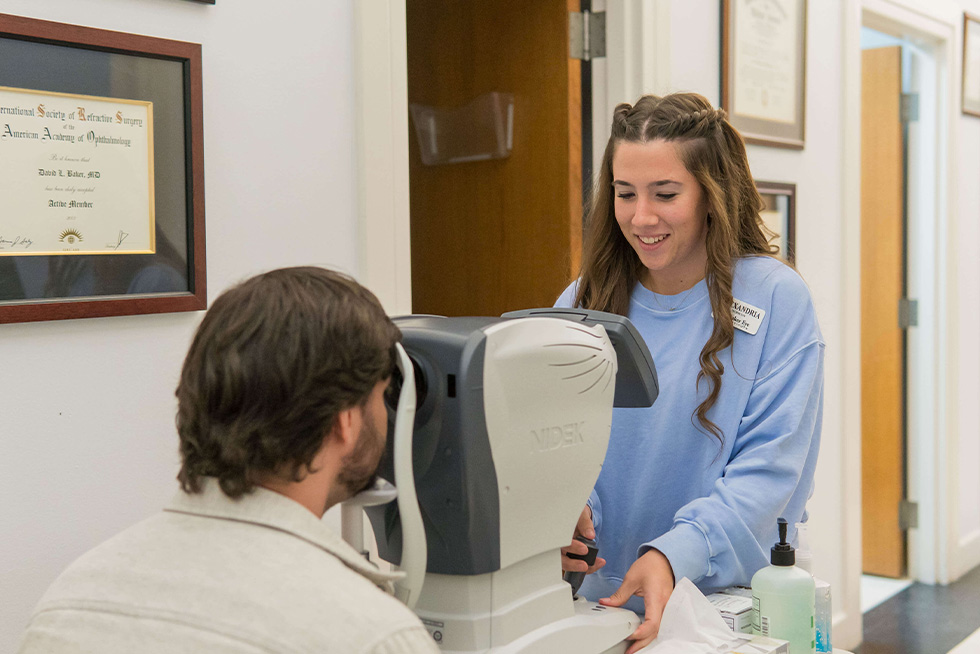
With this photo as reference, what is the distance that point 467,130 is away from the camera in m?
2.54

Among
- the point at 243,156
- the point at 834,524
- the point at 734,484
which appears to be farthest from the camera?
the point at 834,524

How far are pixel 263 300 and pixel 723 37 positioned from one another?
2.15 meters

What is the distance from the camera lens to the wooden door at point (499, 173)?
2.31 meters

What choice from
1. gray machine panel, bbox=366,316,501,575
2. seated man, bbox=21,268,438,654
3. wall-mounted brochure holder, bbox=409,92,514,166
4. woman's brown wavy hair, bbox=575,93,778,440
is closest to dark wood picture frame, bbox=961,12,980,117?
wall-mounted brochure holder, bbox=409,92,514,166

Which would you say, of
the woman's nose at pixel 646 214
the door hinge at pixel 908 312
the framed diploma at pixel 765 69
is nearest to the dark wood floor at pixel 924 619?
the door hinge at pixel 908 312

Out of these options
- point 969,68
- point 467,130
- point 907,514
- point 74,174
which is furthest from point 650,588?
point 969,68

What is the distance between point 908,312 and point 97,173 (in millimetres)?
3429

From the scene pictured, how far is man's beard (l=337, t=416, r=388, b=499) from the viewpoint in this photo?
2.68ft

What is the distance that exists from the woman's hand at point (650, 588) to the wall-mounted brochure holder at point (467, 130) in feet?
4.90

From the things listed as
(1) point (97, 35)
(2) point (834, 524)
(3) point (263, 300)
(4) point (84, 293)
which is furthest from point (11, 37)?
(2) point (834, 524)

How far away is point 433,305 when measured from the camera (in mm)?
2670

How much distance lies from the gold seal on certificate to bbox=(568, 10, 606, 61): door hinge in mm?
1227

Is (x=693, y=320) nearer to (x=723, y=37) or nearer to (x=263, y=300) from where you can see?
(x=263, y=300)
